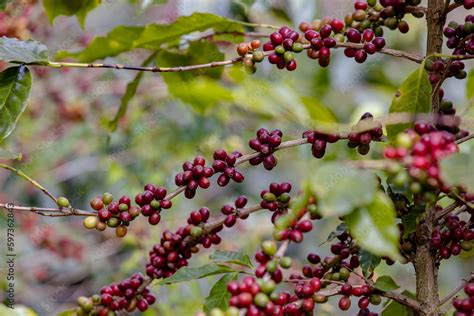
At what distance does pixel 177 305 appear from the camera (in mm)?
1798

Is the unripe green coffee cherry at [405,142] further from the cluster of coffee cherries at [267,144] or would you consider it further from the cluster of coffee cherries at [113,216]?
the cluster of coffee cherries at [113,216]

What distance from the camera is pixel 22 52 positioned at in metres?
0.87

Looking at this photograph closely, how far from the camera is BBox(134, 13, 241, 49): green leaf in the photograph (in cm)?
101

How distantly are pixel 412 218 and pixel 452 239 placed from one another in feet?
0.26

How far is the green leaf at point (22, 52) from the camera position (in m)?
0.84

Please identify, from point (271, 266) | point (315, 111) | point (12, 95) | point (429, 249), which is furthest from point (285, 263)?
point (12, 95)

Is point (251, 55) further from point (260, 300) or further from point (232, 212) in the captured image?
point (260, 300)

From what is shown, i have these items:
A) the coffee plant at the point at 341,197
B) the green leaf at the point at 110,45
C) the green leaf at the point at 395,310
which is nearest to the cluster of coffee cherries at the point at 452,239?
the coffee plant at the point at 341,197

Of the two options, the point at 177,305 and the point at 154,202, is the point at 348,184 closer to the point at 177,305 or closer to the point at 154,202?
the point at 154,202

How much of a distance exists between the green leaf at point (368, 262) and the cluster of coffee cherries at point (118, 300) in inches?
11.1

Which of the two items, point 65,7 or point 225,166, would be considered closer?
point 225,166

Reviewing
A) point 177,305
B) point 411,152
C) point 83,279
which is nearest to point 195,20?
point 411,152

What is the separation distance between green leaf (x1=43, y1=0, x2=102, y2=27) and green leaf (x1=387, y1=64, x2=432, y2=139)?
1.82ft

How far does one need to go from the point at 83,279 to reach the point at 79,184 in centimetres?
36
